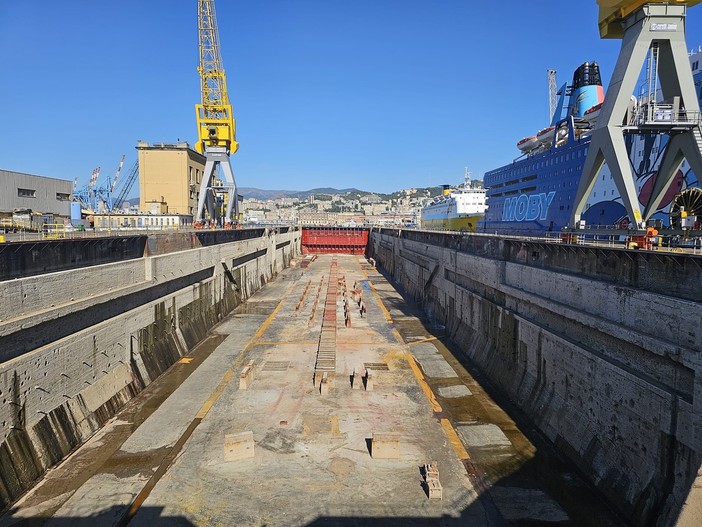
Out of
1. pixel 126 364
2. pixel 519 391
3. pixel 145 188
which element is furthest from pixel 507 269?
pixel 145 188

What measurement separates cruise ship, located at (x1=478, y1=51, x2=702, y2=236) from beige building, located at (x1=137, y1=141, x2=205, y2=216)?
55.6 m

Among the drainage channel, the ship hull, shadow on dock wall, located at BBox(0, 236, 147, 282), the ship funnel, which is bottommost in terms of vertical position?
the drainage channel

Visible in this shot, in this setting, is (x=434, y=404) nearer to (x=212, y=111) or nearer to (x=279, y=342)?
(x=279, y=342)

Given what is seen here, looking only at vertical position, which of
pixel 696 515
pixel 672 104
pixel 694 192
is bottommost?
pixel 696 515

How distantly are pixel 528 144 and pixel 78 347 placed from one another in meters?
73.5

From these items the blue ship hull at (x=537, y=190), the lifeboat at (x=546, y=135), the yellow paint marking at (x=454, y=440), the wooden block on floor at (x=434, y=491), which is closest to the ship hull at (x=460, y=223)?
the blue ship hull at (x=537, y=190)

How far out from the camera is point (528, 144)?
73.2m

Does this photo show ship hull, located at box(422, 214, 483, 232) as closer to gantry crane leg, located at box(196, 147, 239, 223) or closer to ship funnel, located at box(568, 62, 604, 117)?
ship funnel, located at box(568, 62, 604, 117)

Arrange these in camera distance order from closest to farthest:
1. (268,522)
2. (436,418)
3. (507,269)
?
(268,522) → (436,418) → (507,269)

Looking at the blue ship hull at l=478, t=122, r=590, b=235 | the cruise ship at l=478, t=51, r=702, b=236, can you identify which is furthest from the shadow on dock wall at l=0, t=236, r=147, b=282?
Answer: the blue ship hull at l=478, t=122, r=590, b=235

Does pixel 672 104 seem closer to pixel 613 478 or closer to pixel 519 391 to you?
pixel 519 391

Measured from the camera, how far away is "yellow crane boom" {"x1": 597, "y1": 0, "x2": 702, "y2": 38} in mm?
22244

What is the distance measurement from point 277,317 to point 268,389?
17.3 m

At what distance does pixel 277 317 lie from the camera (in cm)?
3909
